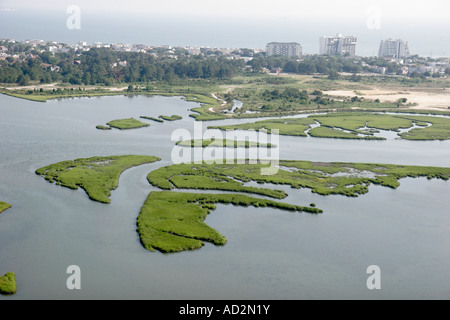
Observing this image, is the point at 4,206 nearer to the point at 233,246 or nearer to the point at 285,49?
the point at 233,246

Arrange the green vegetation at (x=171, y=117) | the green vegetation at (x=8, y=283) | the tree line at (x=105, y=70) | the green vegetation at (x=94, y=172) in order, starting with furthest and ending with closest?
Result: the tree line at (x=105, y=70) < the green vegetation at (x=171, y=117) < the green vegetation at (x=94, y=172) < the green vegetation at (x=8, y=283)

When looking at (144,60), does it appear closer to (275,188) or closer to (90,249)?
(275,188)

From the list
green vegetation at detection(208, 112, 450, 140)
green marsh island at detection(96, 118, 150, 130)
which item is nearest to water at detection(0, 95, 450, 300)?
green marsh island at detection(96, 118, 150, 130)

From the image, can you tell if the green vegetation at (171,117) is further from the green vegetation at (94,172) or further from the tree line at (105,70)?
the tree line at (105,70)

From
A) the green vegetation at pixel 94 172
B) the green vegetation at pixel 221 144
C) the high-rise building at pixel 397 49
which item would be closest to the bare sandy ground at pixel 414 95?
the green vegetation at pixel 221 144
